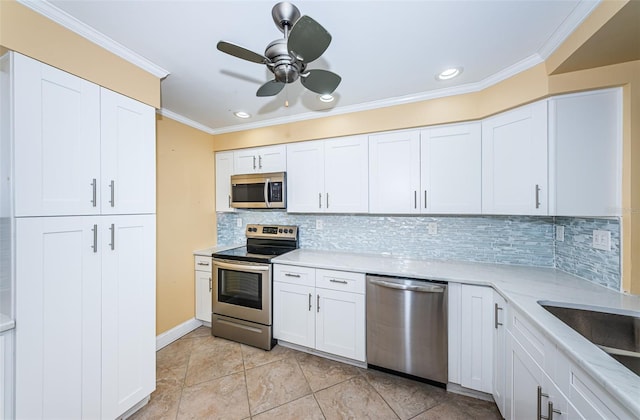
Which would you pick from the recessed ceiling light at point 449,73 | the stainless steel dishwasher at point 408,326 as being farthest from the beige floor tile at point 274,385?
the recessed ceiling light at point 449,73

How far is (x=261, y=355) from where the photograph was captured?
2408 mm

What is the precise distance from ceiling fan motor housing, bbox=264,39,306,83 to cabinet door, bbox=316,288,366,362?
181 cm

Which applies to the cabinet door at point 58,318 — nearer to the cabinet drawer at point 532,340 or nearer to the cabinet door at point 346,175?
the cabinet door at point 346,175

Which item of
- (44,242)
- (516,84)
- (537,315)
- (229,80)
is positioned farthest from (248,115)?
(537,315)

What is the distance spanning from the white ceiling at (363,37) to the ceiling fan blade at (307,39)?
321mm

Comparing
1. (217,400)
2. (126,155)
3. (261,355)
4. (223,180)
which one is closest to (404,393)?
(261,355)

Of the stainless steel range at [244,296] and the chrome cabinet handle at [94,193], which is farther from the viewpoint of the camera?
the stainless steel range at [244,296]

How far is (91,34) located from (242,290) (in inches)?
91.6

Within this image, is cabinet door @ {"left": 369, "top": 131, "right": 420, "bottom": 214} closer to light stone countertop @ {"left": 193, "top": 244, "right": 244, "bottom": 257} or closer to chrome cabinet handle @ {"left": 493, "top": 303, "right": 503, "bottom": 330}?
chrome cabinet handle @ {"left": 493, "top": 303, "right": 503, "bottom": 330}

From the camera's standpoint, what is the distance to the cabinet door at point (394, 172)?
2.30m

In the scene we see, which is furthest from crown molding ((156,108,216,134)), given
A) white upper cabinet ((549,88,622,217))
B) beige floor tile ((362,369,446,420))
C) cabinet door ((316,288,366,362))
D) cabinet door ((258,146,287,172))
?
white upper cabinet ((549,88,622,217))

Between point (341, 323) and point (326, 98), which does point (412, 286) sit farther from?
point (326, 98)

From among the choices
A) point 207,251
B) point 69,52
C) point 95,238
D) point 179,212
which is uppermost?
point 69,52

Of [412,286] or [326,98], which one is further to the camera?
[326,98]
